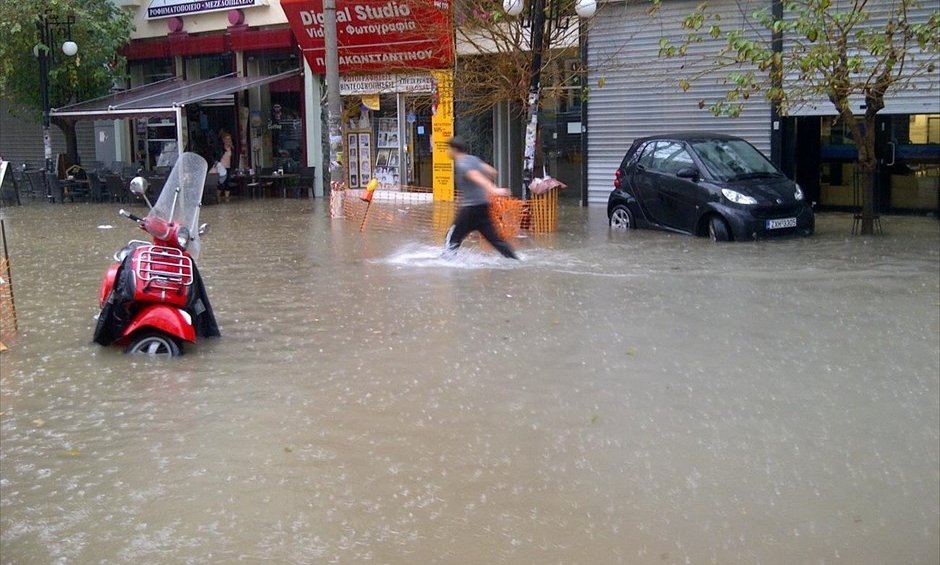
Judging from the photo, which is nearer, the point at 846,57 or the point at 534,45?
the point at 846,57

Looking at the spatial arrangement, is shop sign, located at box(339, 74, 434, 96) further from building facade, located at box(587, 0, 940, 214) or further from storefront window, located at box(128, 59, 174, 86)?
storefront window, located at box(128, 59, 174, 86)

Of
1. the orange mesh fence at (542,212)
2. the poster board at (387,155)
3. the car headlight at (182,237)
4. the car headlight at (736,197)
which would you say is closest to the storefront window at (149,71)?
the poster board at (387,155)

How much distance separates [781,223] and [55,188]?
1734cm

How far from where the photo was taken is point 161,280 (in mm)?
7742

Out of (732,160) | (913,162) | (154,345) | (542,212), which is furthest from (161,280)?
(913,162)

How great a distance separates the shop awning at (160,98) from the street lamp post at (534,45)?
30.2ft

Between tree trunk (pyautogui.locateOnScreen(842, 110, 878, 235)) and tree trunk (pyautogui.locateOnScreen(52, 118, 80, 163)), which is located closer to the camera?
tree trunk (pyautogui.locateOnScreen(842, 110, 878, 235))

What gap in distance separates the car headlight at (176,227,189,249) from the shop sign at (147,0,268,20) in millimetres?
18283

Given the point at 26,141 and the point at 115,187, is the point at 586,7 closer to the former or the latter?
the point at 115,187

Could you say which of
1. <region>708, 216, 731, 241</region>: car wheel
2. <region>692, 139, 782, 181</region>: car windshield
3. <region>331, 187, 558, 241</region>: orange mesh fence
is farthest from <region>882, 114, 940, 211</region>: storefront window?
<region>331, 187, 558, 241</region>: orange mesh fence

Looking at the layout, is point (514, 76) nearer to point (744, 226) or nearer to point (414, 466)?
point (744, 226)

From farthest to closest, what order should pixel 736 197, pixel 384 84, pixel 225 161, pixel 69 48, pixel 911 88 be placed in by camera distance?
pixel 225 161 < pixel 384 84 < pixel 69 48 < pixel 911 88 < pixel 736 197

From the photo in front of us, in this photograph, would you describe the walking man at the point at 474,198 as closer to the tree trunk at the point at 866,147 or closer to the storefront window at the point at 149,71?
the tree trunk at the point at 866,147

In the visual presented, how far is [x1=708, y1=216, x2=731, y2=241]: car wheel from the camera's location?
14422mm
